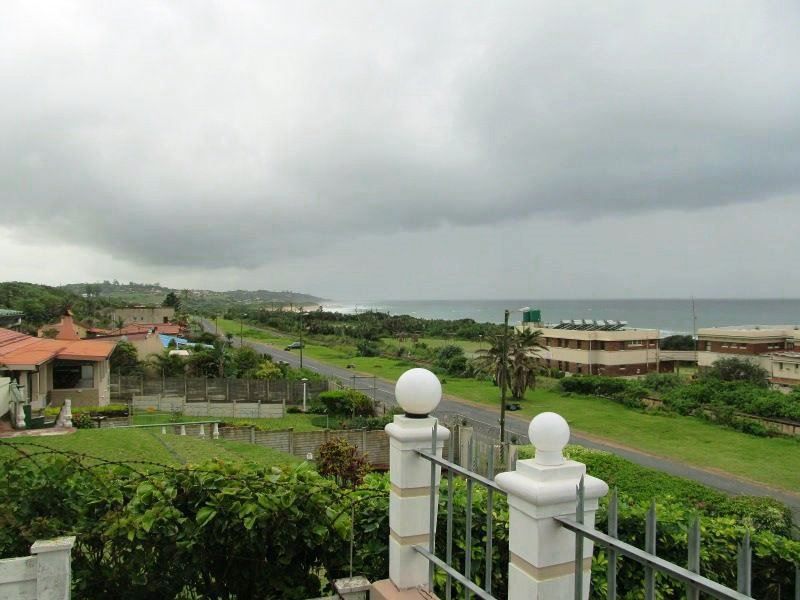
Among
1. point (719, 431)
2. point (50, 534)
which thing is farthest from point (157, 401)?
point (719, 431)

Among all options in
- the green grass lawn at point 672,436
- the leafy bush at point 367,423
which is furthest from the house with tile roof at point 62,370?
the green grass lawn at point 672,436

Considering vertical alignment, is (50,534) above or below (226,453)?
above

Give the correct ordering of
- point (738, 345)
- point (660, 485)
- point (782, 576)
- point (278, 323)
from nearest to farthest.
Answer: point (782, 576), point (660, 485), point (738, 345), point (278, 323)

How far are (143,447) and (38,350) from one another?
9.71 meters

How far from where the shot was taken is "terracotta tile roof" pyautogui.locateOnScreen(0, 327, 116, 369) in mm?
18344

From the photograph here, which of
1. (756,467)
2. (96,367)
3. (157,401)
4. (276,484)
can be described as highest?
(276,484)

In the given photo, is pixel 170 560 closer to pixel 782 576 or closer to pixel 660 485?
pixel 782 576

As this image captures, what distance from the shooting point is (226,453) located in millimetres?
15578

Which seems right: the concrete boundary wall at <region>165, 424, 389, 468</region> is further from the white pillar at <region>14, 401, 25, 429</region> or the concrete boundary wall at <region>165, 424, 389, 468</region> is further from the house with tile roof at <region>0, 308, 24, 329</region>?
the house with tile roof at <region>0, 308, 24, 329</region>

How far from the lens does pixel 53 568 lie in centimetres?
338

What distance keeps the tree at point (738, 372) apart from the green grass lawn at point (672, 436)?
8413 millimetres

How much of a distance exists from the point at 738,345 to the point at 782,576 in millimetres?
45031

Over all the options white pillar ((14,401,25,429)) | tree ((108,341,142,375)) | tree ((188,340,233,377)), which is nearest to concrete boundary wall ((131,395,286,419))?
tree ((188,340,233,377))

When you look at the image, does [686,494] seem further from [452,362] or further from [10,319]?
[10,319]
